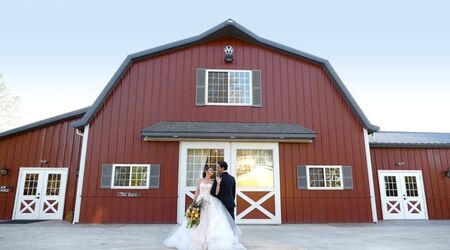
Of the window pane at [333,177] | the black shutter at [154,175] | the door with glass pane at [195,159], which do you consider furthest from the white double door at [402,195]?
the black shutter at [154,175]

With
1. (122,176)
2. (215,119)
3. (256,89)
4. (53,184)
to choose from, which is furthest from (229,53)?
(53,184)

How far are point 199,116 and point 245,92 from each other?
1777mm

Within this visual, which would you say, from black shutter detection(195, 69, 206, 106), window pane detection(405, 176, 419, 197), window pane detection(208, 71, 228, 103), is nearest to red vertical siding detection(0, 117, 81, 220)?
black shutter detection(195, 69, 206, 106)

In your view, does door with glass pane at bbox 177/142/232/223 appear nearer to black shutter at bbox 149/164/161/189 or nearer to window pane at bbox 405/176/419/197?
black shutter at bbox 149/164/161/189

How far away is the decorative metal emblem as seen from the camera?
30.7 feet

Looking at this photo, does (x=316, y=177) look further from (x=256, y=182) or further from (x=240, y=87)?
(x=240, y=87)

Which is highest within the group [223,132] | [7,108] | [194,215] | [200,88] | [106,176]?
[7,108]

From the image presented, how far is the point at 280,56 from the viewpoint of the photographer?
9688mm

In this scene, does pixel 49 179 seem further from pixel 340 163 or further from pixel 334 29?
pixel 334 29

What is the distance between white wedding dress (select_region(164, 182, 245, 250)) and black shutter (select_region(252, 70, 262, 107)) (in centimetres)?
478

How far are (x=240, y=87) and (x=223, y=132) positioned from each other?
2000 millimetres

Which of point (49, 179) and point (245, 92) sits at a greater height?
point (245, 92)

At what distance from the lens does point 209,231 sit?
14.9 ft

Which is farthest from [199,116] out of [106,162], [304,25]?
[304,25]
